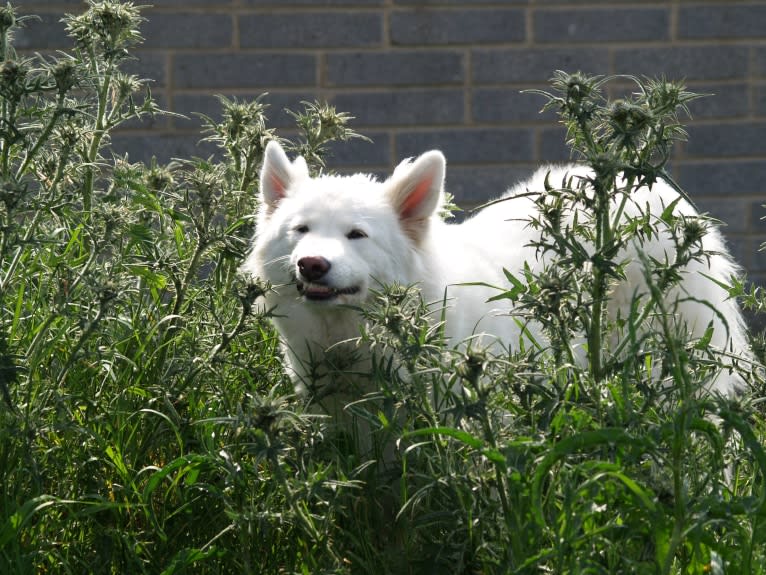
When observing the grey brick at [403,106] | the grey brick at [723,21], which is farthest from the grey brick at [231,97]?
the grey brick at [723,21]

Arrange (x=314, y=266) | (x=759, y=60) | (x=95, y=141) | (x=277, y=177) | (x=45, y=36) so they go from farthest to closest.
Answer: (x=759, y=60) → (x=45, y=36) → (x=277, y=177) → (x=95, y=141) → (x=314, y=266)

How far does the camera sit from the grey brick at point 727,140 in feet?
21.0

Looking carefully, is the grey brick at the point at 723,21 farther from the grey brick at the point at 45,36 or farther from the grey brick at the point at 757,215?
the grey brick at the point at 45,36

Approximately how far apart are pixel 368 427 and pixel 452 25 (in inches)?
140

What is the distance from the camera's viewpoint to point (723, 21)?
6.34 m

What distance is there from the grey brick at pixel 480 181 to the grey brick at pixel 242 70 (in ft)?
3.21

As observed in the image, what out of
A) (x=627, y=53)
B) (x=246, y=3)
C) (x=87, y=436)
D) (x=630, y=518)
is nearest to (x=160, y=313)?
(x=87, y=436)

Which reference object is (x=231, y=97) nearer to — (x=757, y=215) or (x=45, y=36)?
(x=45, y=36)

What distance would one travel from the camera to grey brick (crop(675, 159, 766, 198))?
6426mm

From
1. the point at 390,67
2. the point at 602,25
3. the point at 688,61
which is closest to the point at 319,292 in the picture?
the point at 390,67

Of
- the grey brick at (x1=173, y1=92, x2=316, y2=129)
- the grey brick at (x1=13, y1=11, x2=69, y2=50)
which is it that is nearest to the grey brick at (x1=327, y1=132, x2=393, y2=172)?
Result: the grey brick at (x1=173, y1=92, x2=316, y2=129)

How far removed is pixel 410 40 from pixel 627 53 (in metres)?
1.24

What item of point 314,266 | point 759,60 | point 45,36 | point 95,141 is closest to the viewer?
point 314,266

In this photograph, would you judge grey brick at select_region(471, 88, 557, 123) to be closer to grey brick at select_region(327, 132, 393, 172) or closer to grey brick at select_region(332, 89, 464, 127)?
grey brick at select_region(332, 89, 464, 127)
